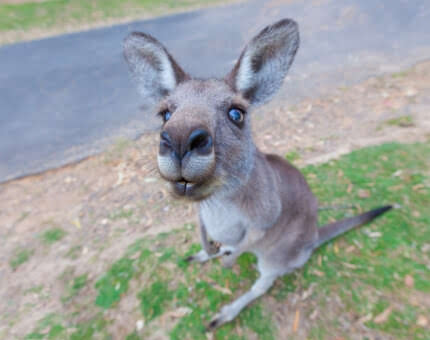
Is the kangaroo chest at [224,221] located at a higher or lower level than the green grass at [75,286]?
higher

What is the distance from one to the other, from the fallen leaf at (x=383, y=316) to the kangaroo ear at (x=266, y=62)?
1.94 m

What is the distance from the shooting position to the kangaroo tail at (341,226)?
2.63m

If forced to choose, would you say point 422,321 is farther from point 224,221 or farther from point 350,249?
point 224,221

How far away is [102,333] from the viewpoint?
99.1 inches

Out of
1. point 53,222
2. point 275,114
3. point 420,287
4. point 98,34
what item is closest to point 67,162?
point 53,222

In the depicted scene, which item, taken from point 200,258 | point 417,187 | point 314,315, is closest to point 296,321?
point 314,315

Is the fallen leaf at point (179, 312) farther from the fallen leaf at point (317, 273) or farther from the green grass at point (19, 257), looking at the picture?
the green grass at point (19, 257)

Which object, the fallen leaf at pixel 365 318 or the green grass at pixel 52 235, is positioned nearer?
the fallen leaf at pixel 365 318

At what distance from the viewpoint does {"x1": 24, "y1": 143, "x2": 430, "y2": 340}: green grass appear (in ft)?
7.83

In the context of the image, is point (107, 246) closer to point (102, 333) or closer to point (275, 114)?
point (102, 333)

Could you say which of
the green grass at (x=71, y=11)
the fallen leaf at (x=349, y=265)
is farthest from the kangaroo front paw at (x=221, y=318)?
the green grass at (x=71, y=11)

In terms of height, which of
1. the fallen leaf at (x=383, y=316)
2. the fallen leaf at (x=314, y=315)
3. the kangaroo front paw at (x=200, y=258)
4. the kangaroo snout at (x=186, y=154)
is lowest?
the fallen leaf at (x=314, y=315)

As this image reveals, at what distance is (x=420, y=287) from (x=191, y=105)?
2.43 metres

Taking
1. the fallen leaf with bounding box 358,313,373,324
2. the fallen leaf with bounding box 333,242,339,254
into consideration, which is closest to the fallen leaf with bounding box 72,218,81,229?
the fallen leaf with bounding box 333,242,339,254
